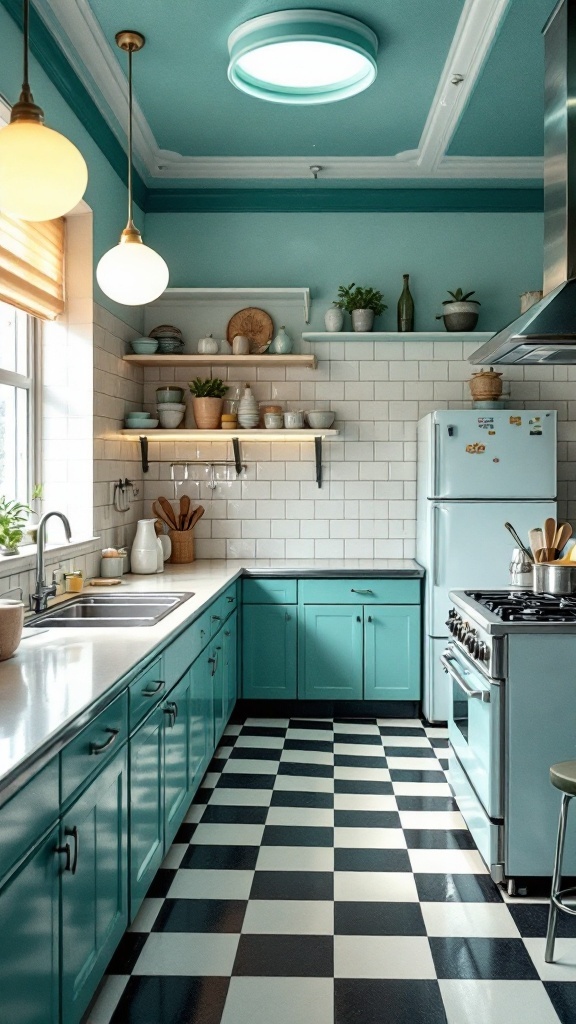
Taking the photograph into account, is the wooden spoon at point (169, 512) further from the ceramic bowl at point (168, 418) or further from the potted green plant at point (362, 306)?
the potted green plant at point (362, 306)

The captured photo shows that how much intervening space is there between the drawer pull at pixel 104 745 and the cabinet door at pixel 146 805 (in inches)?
10.5

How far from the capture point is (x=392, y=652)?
15.8 ft

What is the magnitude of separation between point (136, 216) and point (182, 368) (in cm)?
95

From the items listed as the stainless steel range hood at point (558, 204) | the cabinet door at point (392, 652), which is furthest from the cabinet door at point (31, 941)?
the cabinet door at point (392, 652)

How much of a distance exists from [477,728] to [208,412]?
2781 millimetres

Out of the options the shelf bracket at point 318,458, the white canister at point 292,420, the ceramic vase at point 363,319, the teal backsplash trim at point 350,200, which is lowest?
the shelf bracket at point 318,458

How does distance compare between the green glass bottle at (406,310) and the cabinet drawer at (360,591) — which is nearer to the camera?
the cabinet drawer at (360,591)

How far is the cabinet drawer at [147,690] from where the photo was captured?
238 centimetres

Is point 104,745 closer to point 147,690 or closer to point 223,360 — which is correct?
point 147,690

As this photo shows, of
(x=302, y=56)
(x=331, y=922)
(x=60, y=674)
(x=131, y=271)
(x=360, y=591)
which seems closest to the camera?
(x=60, y=674)

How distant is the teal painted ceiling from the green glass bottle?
2.63ft

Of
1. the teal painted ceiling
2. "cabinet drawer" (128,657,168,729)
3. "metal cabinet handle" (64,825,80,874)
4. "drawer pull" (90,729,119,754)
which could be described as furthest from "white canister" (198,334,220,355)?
"metal cabinet handle" (64,825,80,874)

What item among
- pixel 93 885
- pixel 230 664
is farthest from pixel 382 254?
pixel 93 885

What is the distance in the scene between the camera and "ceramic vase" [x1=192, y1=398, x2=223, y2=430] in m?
5.10
